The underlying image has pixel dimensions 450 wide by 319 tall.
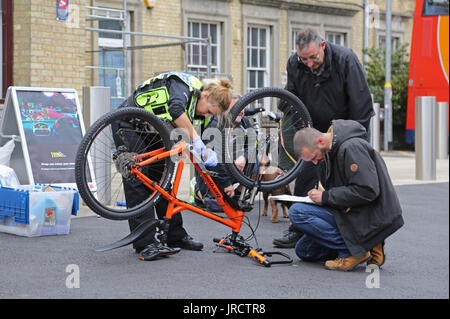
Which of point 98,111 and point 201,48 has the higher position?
point 201,48

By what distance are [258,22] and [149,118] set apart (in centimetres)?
1526

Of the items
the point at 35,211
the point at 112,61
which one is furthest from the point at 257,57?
the point at 35,211

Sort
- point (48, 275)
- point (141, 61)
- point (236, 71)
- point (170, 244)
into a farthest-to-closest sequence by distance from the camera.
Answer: point (236, 71) < point (141, 61) < point (170, 244) < point (48, 275)

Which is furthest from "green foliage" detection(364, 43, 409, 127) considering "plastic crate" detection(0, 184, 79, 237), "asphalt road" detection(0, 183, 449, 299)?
"plastic crate" detection(0, 184, 79, 237)

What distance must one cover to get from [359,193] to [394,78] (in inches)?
703

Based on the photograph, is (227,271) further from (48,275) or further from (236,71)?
(236,71)

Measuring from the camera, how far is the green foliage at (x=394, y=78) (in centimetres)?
2184

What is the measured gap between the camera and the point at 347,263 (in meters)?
4.93

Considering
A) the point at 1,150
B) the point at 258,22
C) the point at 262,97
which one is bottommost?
the point at 1,150

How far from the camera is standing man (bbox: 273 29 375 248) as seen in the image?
5.36 metres

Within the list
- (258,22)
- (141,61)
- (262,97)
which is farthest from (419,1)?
(262,97)

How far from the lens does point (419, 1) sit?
55.8 ft

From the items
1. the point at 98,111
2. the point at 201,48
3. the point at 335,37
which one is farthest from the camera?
the point at 335,37

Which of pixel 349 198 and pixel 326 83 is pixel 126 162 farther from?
pixel 326 83
